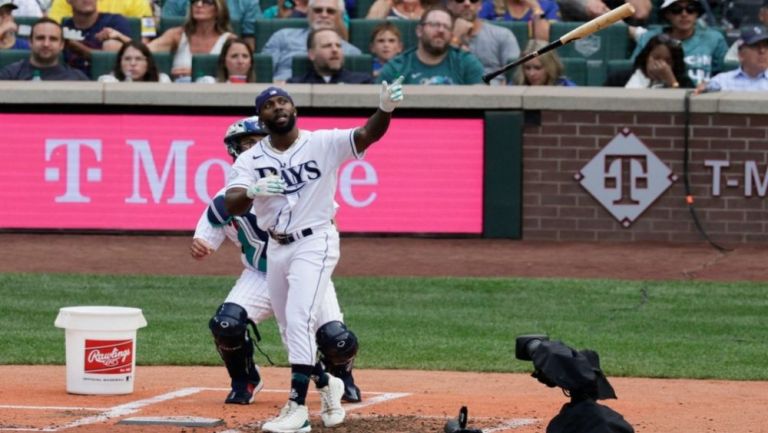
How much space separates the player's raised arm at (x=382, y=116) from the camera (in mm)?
7617

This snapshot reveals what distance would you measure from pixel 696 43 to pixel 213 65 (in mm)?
4541

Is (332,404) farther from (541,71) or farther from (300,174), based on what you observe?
(541,71)

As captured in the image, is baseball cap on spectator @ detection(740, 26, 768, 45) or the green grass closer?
the green grass

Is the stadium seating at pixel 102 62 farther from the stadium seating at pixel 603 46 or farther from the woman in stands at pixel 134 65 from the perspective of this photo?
the stadium seating at pixel 603 46

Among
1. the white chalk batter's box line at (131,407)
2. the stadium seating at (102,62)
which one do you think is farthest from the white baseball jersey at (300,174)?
the stadium seating at (102,62)

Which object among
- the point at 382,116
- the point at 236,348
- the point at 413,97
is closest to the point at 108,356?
the point at 236,348

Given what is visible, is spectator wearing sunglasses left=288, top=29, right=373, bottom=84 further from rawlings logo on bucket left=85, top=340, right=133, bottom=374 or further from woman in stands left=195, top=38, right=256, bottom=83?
rawlings logo on bucket left=85, top=340, right=133, bottom=374

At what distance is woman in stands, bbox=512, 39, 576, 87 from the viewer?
1524 centimetres

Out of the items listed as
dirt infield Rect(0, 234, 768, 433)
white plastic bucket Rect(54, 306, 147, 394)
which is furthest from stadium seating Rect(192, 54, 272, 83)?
white plastic bucket Rect(54, 306, 147, 394)

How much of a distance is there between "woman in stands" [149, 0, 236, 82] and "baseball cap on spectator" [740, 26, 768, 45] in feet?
15.3

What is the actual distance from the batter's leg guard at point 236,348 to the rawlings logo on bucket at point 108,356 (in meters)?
0.61

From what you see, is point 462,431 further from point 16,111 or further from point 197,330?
point 16,111

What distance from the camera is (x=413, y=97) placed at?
49.0 ft

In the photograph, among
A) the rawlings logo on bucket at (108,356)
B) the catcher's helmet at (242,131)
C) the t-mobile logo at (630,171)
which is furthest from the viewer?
the t-mobile logo at (630,171)
